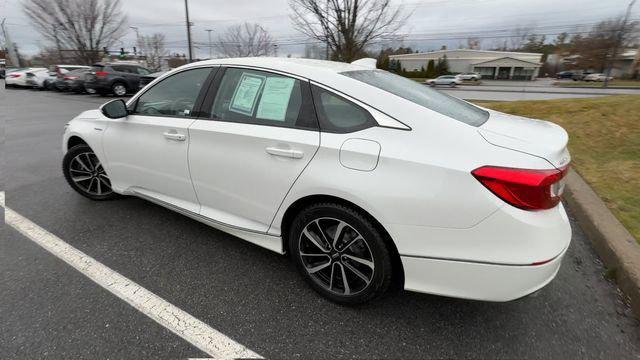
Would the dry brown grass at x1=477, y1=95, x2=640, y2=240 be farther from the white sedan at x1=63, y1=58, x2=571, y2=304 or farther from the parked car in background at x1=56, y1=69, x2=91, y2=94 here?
the parked car in background at x1=56, y1=69, x2=91, y2=94

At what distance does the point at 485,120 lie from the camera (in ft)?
7.14

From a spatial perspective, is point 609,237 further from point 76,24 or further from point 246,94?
point 76,24

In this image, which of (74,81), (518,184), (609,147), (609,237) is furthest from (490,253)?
(74,81)

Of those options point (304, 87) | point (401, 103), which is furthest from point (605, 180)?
point (304, 87)

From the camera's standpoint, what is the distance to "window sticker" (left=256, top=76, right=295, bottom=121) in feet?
7.45

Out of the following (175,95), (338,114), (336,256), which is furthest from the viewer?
(175,95)

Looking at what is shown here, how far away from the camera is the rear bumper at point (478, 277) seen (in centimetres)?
168

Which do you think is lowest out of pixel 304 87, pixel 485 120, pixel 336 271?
pixel 336 271

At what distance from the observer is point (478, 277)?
174cm

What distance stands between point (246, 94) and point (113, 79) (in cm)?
1701

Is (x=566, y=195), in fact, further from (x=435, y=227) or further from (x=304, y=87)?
(x=304, y=87)

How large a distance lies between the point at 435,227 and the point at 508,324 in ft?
2.97

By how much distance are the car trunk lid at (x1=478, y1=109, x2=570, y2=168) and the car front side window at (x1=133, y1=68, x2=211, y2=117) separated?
2144mm

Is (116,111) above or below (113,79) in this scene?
above
